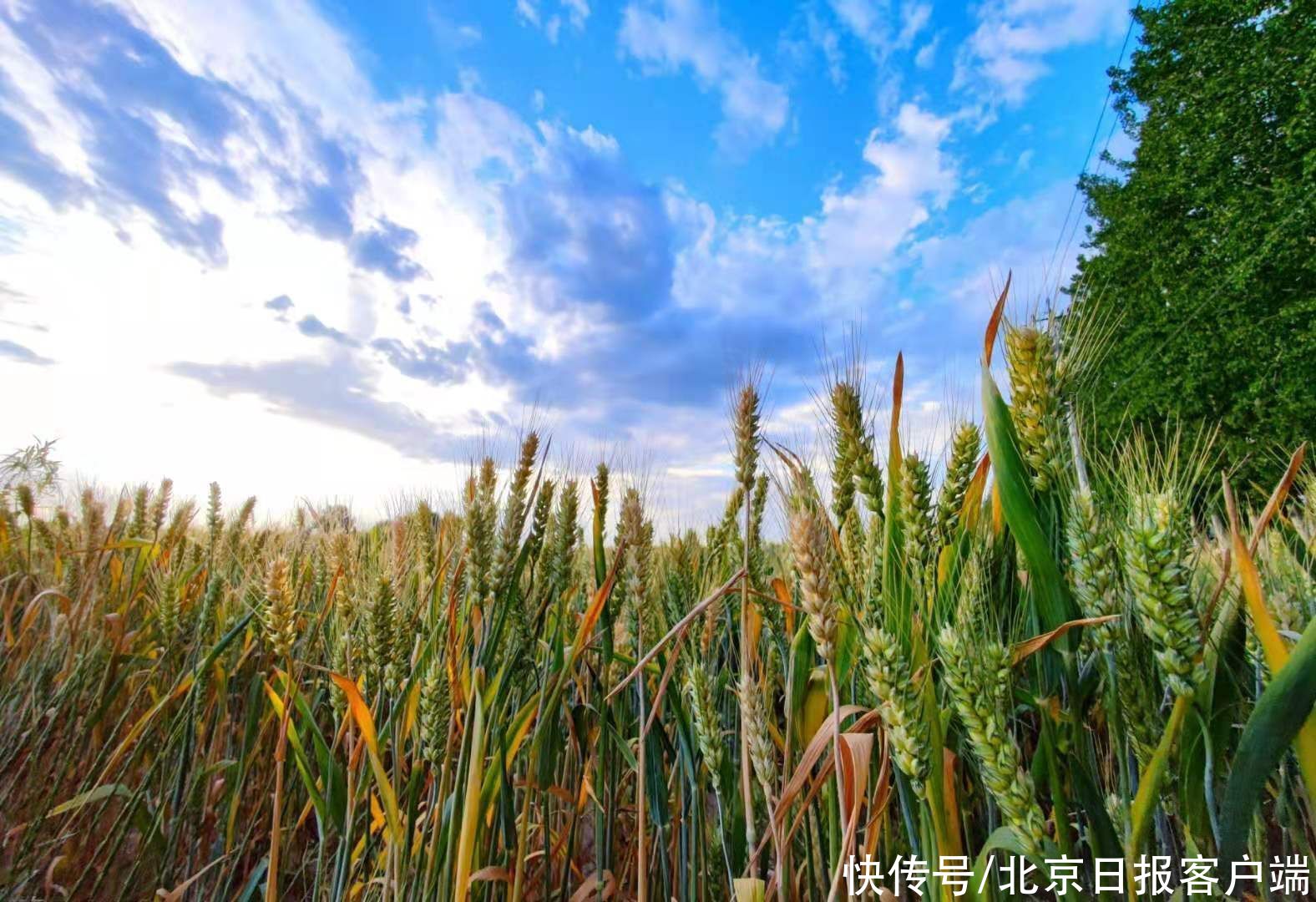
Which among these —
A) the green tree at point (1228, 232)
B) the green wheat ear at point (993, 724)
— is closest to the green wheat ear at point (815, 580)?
the green wheat ear at point (993, 724)

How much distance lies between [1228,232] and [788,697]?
48.3ft

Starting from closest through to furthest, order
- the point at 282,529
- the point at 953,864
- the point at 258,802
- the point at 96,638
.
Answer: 1. the point at 953,864
2. the point at 258,802
3. the point at 96,638
4. the point at 282,529

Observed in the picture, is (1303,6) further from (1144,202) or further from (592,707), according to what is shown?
(592,707)

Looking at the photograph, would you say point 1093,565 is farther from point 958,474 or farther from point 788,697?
point 788,697

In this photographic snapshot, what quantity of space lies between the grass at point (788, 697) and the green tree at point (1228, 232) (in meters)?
11.1

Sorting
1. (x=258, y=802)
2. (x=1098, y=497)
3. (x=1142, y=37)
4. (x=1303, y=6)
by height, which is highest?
(x=1142, y=37)

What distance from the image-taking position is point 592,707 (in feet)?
5.30

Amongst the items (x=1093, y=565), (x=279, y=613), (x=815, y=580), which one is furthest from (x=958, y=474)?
(x=279, y=613)

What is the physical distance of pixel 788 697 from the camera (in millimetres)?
1271

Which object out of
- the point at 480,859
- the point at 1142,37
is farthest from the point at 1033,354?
the point at 1142,37

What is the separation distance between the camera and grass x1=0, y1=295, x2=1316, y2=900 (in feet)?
3.27

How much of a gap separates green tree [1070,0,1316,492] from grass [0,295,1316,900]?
11.1 m

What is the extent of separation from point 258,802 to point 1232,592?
95.7 inches

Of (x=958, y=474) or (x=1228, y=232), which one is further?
(x=1228, y=232)
